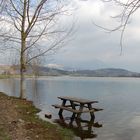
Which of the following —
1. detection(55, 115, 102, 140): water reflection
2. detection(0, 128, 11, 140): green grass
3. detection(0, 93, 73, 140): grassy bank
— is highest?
detection(0, 128, 11, 140): green grass

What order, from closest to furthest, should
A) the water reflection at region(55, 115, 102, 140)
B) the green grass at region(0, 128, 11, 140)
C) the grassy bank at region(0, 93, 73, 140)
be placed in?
the green grass at region(0, 128, 11, 140) → the grassy bank at region(0, 93, 73, 140) → the water reflection at region(55, 115, 102, 140)

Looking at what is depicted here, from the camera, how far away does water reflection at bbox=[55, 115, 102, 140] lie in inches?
641

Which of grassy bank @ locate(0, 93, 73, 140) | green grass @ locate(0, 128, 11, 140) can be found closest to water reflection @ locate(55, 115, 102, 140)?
grassy bank @ locate(0, 93, 73, 140)

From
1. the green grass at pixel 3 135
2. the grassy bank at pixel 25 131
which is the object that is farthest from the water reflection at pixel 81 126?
the green grass at pixel 3 135

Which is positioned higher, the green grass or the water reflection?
the green grass

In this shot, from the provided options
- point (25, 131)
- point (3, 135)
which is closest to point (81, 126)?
point (25, 131)

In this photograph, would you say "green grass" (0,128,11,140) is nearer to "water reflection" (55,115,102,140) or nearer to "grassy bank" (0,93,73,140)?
"grassy bank" (0,93,73,140)

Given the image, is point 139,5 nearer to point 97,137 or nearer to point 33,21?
point 97,137

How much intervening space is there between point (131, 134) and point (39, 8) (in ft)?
39.8

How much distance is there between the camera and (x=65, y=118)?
2156 cm

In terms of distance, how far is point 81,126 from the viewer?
19078 mm

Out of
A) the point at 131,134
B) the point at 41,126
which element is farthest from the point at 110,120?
the point at 41,126

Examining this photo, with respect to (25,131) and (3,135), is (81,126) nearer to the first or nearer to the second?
(25,131)

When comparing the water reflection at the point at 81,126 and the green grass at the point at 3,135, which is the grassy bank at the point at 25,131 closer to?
the green grass at the point at 3,135
